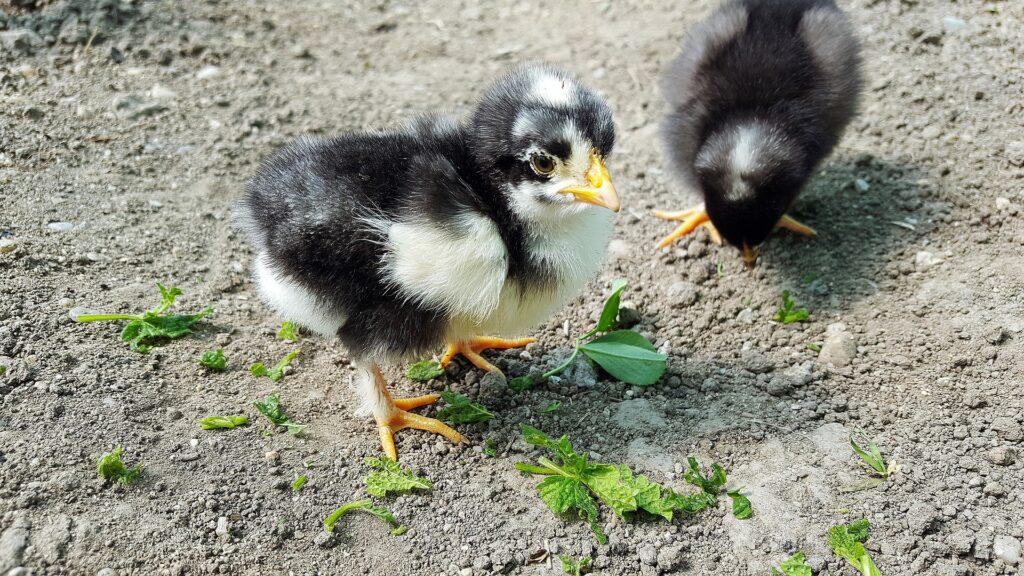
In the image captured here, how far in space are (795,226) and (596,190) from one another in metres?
2.15

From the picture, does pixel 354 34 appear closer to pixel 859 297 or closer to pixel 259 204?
pixel 259 204

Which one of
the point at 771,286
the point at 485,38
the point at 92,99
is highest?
the point at 92,99

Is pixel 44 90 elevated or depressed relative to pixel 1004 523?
elevated

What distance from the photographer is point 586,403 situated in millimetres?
3568

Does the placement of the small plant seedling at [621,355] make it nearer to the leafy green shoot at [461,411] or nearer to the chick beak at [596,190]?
the leafy green shoot at [461,411]

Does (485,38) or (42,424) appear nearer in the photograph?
(42,424)

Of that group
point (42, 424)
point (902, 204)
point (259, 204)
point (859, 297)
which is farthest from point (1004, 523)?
point (42, 424)

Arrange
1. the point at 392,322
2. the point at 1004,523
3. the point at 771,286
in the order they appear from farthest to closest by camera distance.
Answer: the point at 771,286, the point at 392,322, the point at 1004,523

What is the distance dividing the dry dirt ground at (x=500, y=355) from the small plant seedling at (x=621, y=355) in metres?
0.11

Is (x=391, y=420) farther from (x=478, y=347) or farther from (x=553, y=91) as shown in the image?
(x=553, y=91)

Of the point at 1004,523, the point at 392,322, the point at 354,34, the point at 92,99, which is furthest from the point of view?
the point at 354,34

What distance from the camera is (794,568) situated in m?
2.73

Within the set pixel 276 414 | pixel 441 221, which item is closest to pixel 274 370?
pixel 276 414

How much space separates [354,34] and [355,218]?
3.77 m
